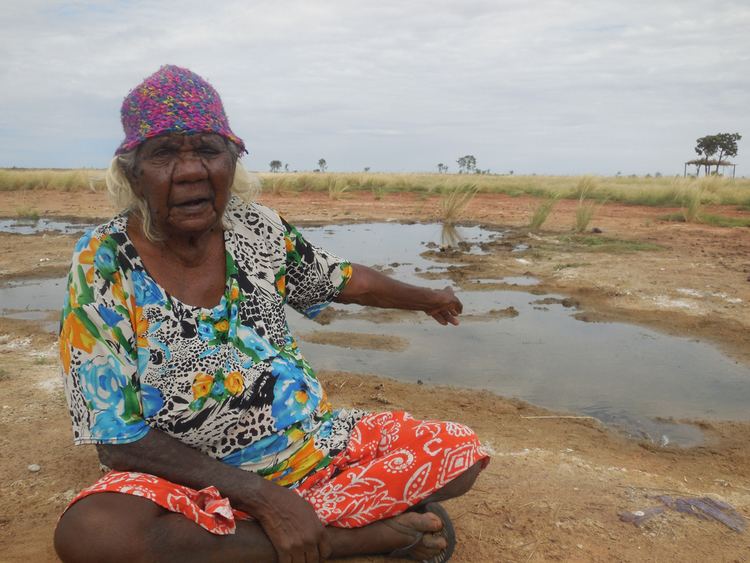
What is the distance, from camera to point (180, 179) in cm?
166

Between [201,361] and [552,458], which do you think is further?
[552,458]

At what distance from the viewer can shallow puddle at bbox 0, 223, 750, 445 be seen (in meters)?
3.53

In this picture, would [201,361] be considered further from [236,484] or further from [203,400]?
[236,484]

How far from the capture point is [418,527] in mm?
1869

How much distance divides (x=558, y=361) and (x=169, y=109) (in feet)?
10.9

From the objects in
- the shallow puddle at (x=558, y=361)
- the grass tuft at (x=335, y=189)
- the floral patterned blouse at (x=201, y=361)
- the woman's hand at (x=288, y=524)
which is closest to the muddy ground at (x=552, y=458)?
the shallow puddle at (x=558, y=361)

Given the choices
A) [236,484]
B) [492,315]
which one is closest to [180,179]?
[236,484]

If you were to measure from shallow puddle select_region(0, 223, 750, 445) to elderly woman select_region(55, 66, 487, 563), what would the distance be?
1841 millimetres

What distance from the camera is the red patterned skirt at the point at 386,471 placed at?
6.05 feet

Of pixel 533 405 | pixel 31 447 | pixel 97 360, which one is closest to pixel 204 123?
pixel 97 360

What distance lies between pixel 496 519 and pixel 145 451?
126 cm

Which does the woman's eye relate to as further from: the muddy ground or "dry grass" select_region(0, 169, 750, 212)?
"dry grass" select_region(0, 169, 750, 212)

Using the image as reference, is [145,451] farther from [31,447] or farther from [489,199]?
[489,199]

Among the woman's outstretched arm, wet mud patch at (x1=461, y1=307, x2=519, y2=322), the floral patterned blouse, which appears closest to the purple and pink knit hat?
the floral patterned blouse
